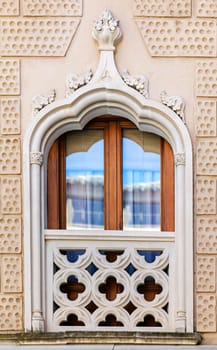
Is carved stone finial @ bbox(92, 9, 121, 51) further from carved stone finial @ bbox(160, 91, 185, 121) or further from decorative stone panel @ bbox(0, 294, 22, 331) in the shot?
decorative stone panel @ bbox(0, 294, 22, 331)

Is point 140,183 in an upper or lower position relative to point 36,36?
lower

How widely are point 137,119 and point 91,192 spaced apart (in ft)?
3.04

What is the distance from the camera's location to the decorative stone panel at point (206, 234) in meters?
9.88

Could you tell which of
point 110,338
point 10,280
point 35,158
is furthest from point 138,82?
point 110,338

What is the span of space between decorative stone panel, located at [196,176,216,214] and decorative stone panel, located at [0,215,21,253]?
1.86 metres

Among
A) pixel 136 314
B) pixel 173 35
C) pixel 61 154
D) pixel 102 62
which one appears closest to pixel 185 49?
pixel 173 35

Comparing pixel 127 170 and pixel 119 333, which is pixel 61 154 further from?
pixel 119 333

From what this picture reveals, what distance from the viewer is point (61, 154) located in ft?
33.5

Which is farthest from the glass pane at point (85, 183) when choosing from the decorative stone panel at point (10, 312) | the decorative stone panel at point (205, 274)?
the decorative stone panel at point (205, 274)

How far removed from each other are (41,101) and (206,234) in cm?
218

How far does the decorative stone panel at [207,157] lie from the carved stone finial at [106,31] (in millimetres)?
1372

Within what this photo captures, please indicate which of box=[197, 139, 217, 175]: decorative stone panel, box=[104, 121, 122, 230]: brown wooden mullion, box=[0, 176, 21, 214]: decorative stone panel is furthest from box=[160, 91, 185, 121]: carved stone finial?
box=[0, 176, 21, 214]: decorative stone panel

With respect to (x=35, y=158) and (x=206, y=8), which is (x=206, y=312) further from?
(x=206, y=8)

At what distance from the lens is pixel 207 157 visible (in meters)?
9.94
